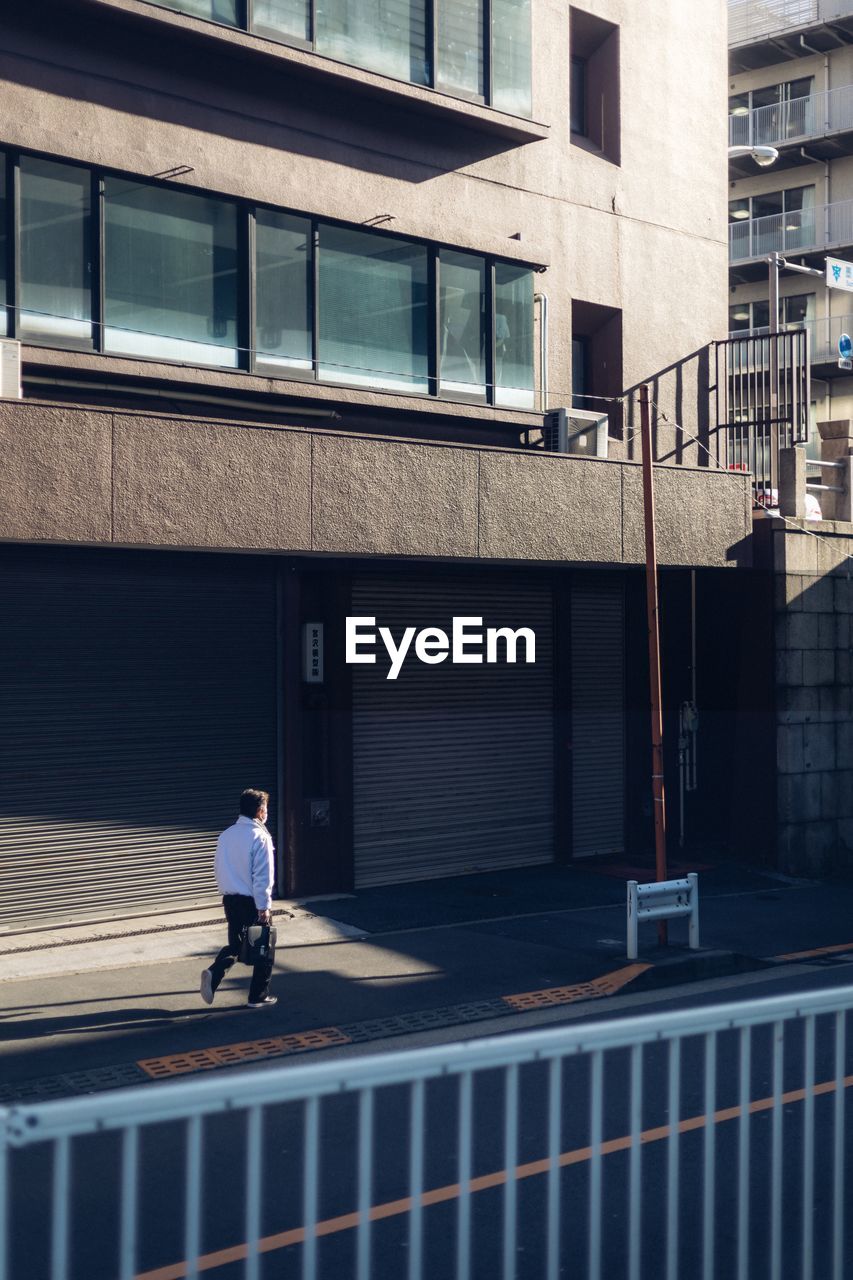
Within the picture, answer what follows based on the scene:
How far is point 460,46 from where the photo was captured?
16.5m

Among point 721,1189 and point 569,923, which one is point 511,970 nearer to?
point 569,923

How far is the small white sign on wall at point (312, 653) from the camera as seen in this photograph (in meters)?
15.6

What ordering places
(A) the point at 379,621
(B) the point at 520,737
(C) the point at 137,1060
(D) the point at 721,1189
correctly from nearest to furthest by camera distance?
(D) the point at 721,1189 → (C) the point at 137,1060 → (A) the point at 379,621 → (B) the point at 520,737

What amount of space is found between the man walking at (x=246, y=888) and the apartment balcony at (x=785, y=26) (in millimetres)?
40211

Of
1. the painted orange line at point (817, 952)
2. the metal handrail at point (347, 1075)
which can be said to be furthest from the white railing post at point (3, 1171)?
the painted orange line at point (817, 952)

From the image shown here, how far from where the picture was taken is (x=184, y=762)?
1473 cm

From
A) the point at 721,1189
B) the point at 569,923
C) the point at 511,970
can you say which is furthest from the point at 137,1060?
the point at 569,923

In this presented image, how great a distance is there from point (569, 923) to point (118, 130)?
9.22m

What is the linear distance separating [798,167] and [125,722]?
39.2 meters

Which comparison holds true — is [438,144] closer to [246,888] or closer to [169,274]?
[169,274]

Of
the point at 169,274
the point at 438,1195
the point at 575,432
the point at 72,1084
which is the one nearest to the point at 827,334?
the point at 575,432

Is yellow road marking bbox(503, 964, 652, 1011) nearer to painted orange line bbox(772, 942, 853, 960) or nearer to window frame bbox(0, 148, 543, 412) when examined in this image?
painted orange line bbox(772, 942, 853, 960)

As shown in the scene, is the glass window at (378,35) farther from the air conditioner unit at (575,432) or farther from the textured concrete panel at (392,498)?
the textured concrete panel at (392,498)

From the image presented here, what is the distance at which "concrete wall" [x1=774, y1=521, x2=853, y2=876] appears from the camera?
18453 mm
